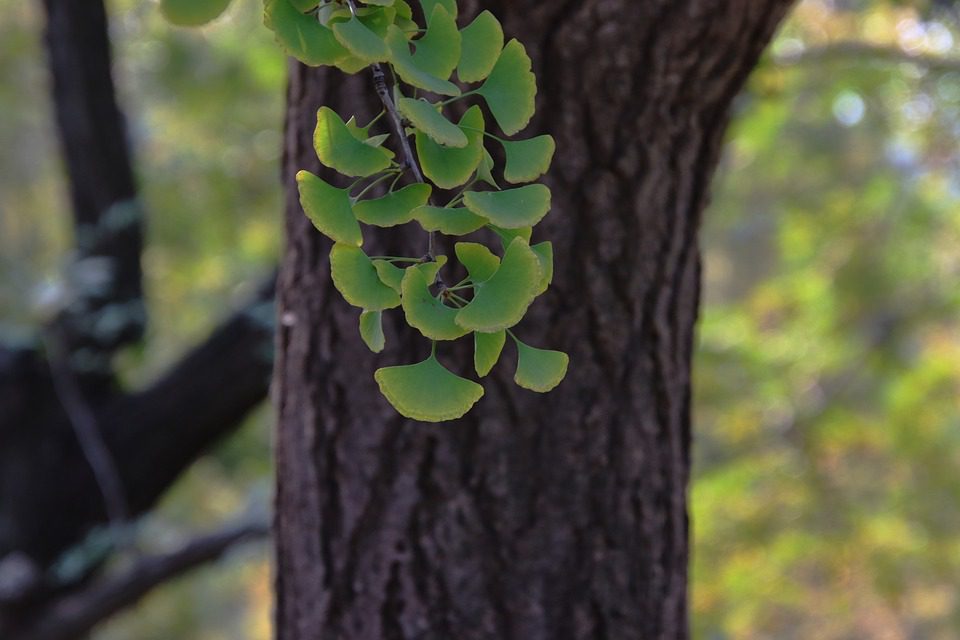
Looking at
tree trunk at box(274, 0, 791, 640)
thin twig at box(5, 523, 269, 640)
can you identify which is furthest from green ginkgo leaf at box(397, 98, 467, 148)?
thin twig at box(5, 523, 269, 640)

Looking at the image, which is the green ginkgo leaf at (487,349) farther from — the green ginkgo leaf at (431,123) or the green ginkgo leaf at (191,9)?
the green ginkgo leaf at (191,9)

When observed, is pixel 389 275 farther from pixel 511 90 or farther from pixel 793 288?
pixel 793 288

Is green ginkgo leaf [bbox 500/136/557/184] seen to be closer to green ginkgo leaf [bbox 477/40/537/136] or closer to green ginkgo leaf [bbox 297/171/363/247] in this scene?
green ginkgo leaf [bbox 477/40/537/136]

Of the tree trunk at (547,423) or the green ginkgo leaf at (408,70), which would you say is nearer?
the green ginkgo leaf at (408,70)

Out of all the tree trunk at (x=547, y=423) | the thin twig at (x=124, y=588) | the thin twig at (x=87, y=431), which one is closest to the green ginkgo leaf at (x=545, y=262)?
the tree trunk at (x=547, y=423)

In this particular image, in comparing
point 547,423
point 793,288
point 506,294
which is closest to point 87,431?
point 547,423

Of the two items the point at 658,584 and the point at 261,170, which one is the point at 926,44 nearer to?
the point at 261,170
